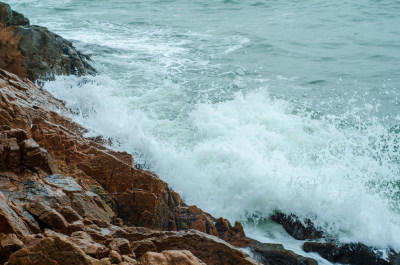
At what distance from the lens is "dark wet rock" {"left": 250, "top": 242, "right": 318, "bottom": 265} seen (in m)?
4.94

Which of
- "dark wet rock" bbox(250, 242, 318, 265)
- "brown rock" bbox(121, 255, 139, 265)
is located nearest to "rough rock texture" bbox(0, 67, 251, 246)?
"dark wet rock" bbox(250, 242, 318, 265)

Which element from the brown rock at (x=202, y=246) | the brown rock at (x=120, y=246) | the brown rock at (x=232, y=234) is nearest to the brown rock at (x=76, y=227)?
the brown rock at (x=120, y=246)

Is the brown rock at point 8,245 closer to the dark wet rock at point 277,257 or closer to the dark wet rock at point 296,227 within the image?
the dark wet rock at point 277,257

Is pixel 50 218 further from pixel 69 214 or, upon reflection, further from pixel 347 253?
pixel 347 253

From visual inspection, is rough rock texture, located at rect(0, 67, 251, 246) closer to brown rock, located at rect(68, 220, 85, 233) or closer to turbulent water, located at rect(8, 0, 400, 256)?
brown rock, located at rect(68, 220, 85, 233)

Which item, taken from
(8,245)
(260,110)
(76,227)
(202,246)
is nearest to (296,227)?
(202,246)

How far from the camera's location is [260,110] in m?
9.95

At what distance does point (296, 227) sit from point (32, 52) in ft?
22.0

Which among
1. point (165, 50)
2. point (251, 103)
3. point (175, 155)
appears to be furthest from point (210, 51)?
point (175, 155)

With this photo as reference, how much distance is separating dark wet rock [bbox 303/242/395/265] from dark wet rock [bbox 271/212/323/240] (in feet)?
1.10

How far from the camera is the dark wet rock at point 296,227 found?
597 cm

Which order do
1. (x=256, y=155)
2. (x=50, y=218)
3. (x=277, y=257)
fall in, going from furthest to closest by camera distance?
(x=256, y=155)
(x=277, y=257)
(x=50, y=218)

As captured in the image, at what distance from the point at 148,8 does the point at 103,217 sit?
19.4m

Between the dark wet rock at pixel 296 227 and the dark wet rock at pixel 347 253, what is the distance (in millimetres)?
334
